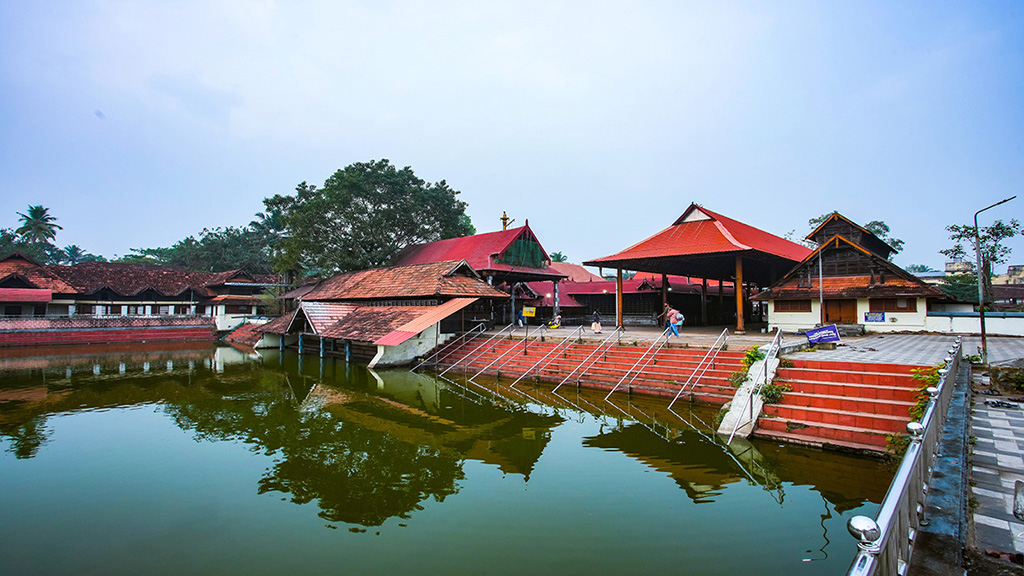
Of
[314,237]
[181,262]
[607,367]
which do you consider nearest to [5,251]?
[181,262]

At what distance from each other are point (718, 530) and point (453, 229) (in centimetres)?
2753

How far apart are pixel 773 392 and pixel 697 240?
9.52 metres

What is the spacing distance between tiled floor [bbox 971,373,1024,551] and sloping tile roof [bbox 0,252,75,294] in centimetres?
3999

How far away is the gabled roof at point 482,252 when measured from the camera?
23.2 metres

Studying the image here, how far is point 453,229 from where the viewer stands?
103 feet

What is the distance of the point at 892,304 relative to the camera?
16891 mm

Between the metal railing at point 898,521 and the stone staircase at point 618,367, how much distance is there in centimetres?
778

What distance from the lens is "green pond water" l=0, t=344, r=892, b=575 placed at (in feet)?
15.6

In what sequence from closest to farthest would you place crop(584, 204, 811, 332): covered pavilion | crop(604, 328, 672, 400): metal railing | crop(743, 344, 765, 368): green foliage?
crop(743, 344, 765, 368): green foliage → crop(604, 328, 672, 400): metal railing → crop(584, 204, 811, 332): covered pavilion

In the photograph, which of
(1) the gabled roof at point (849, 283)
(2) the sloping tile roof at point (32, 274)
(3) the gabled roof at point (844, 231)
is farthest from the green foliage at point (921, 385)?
(2) the sloping tile roof at point (32, 274)

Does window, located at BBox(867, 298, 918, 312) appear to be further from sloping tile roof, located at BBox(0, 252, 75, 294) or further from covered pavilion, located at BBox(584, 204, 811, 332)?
sloping tile roof, located at BBox(0, 252, 75, 294)

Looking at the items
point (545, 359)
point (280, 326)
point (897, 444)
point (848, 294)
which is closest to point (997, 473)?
point (897, 444)

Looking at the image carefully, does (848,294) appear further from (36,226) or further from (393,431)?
(36,226)

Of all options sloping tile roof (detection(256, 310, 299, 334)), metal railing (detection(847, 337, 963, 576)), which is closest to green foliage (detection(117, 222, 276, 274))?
sloping tile roof (detection(256, 310, 299, 334))
